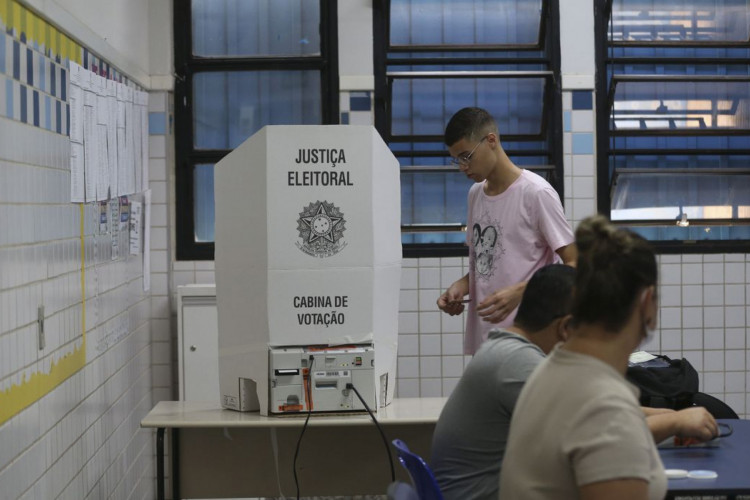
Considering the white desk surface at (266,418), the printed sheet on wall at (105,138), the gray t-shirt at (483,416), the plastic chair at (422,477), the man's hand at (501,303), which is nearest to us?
the plastic chair at (422,477)

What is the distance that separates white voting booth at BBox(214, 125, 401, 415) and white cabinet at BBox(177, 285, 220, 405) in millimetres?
1647

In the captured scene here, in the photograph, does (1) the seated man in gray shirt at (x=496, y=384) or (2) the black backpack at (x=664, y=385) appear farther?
(2) the black backpack at (x=664, y=385)

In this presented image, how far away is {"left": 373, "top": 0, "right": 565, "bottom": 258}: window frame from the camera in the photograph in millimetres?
5070

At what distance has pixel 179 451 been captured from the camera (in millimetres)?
3379

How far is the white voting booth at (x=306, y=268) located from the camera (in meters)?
3.09

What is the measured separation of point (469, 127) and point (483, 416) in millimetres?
1358

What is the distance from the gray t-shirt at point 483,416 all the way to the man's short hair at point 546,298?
0.18 ft

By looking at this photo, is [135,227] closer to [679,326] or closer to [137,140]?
[137,140]

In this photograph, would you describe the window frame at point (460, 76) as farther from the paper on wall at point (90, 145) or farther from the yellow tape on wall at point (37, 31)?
the yellow tape on wall at point (37, 31)

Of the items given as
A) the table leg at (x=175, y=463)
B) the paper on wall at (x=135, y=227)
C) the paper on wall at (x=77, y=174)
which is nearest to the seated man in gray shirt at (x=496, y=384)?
the table leg at (x=175, y=463)

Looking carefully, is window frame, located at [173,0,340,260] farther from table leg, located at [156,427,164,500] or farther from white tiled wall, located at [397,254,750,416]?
table leg, located at [156,427,164,500]

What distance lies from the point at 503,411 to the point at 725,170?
350cm

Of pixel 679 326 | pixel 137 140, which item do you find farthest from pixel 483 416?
pixel 679 326

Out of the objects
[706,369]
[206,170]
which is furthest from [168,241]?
[706,369]
